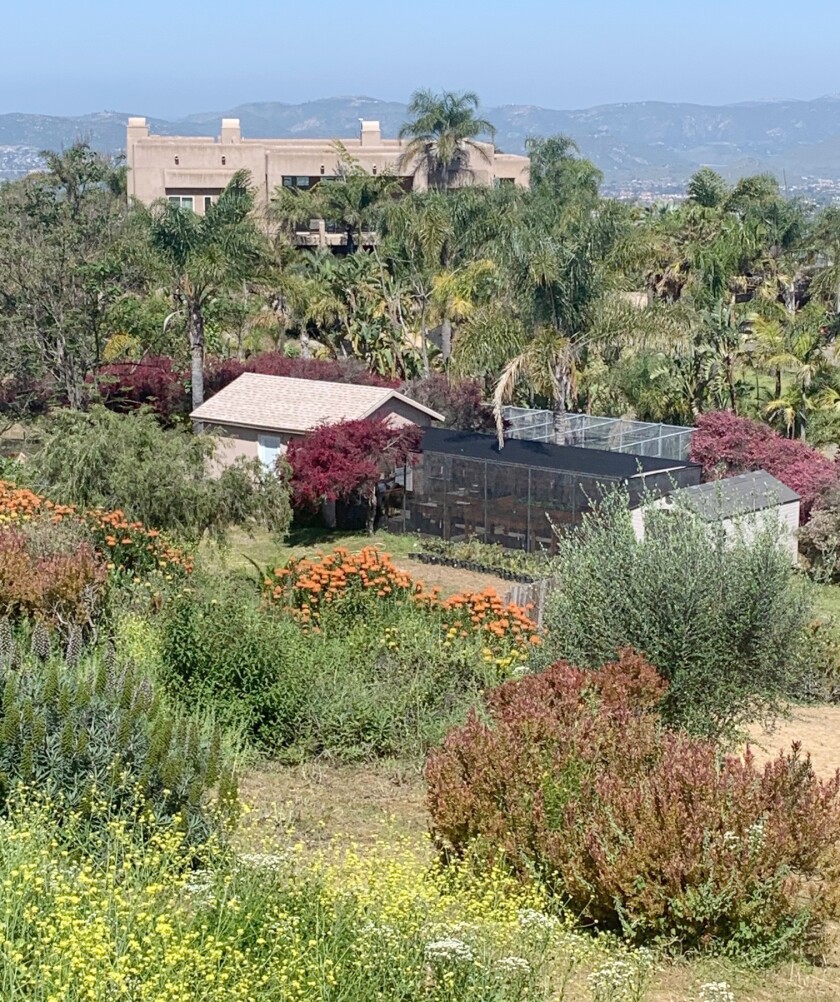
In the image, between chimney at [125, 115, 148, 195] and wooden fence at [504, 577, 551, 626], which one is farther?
chimney at [125, 115, 148, 195]

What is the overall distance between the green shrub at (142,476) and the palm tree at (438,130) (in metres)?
50.8

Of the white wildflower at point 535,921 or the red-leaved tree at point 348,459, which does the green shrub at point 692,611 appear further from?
the red-leaved tree at point 348,459

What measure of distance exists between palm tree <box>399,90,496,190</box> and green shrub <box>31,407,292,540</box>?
50829 millimetres

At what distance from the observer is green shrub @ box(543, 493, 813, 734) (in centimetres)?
1266

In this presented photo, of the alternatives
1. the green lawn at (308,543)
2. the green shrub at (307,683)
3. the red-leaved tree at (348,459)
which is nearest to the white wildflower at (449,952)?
the green shrub at (307,683)

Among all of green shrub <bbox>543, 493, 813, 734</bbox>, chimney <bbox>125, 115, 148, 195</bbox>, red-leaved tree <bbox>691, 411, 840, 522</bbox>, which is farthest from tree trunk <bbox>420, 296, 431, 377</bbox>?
chimney <bbox>125, 115, 148, 195</bbox>

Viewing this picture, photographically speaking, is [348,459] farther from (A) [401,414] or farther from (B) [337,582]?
(B) [337,582]

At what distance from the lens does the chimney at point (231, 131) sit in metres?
79.4

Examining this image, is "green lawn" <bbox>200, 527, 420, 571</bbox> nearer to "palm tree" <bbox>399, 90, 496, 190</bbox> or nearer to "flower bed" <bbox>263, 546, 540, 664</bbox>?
"flower bed" <bbox>263, 546, 540, 664</bbox>

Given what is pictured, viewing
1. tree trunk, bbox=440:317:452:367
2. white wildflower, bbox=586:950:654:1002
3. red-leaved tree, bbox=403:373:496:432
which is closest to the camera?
white wildflower, bbox=586:950:654:1002

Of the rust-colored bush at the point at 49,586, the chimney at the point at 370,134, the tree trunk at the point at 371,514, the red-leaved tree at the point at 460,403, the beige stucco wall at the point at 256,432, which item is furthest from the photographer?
the chimney at the point at 370,134

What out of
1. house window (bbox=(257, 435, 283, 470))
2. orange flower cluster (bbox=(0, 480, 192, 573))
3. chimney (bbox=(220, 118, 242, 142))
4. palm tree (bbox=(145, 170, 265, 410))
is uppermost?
chimney (bbox=(220, 118, 242, 142))

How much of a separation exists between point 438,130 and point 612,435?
44.0 meters

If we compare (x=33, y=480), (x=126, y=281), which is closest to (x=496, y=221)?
(x=126, y=281)
